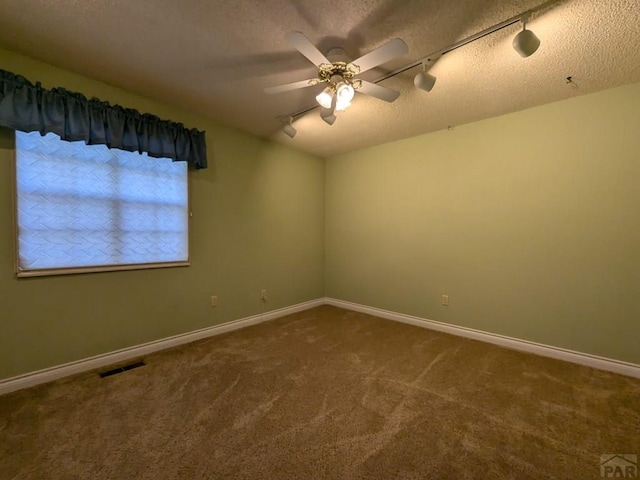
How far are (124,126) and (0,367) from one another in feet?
6.71

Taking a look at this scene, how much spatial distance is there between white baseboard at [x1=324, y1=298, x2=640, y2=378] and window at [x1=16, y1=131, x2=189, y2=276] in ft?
9.07

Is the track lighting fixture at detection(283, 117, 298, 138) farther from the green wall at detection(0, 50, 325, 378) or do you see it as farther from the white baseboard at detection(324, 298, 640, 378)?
the white baseboard at detection(324, 298, 640, 378)

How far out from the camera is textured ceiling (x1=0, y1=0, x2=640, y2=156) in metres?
1.52

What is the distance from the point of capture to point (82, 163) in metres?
2.20

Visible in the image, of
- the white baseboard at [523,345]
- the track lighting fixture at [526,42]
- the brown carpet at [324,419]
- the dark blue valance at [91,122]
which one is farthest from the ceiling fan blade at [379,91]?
the white baseboard at [523,345]

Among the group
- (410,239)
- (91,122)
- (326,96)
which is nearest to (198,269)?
(91,122)

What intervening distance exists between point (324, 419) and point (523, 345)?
7.46 ft

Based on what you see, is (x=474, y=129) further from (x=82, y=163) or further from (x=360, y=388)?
(x=82, y=163)

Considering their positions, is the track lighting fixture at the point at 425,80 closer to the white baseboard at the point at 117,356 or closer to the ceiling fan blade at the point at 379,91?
the ceiling fan blade at the point at 379,91

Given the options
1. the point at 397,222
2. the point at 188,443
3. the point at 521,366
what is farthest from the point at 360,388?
the point at 397,222

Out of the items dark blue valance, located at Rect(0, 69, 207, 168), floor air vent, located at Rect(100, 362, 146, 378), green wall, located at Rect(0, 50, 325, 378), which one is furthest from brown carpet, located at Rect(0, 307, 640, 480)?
dark blue valance, located at Rect(0, 69, 207, 168)

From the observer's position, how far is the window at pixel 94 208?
2.00m

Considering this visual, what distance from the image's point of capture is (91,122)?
2143 mm

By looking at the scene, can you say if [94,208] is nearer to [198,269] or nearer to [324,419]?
[198,269]
